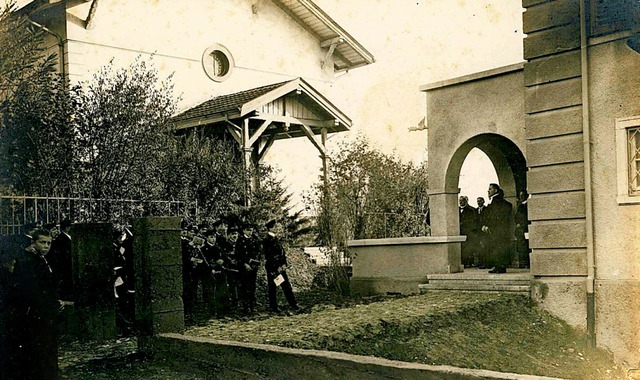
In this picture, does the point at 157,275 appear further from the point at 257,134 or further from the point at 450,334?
the point at 257,134

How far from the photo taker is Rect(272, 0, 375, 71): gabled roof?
2338 centimetres

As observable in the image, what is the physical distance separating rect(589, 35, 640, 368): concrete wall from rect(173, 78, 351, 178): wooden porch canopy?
9.92 meters

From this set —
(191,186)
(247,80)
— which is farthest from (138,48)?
(191,186)

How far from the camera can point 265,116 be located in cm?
1883

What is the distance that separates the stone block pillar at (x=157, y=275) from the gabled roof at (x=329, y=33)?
1571 centimetres

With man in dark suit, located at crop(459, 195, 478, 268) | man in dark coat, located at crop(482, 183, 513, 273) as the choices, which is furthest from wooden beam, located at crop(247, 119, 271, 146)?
man in dark coat, located at crop(482, 183, 513, 273)

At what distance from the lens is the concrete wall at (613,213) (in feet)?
31.1

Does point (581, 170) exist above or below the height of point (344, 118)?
below

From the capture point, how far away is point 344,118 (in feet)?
68.5

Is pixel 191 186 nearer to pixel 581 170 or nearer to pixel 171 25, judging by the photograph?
pixel 171 25

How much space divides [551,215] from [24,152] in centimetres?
925

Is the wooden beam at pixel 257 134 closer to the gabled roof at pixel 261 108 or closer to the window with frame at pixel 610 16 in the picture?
the gabled roof at pixel 261 108

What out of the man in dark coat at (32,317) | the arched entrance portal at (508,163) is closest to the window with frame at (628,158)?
the arched entrance portal at (508,163)

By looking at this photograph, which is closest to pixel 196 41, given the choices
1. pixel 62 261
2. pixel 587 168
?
pixel 62 261
